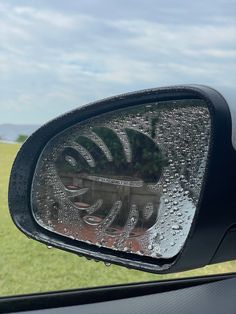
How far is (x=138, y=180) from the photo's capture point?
2.85 feet

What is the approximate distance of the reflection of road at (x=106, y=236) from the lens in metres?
0.90

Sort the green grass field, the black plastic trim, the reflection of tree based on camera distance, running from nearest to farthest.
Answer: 1. the reflection of tree
2. the black plastic trim
3. the green grass field

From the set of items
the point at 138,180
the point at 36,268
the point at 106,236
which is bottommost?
the point at 36,268

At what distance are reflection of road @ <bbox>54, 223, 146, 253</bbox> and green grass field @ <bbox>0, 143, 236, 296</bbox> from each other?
3.46ft

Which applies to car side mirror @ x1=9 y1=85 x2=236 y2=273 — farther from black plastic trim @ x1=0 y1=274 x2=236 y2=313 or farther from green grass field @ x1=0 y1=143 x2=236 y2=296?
green grass field @ x1=0 y1=143 x2=236 y2=296

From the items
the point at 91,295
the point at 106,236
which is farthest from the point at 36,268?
the point at 106,236

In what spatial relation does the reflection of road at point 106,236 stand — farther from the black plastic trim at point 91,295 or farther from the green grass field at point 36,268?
the green grass field at point 36,268

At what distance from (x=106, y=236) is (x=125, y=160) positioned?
0.43ft

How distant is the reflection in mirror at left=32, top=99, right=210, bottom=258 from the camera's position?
2.72ft

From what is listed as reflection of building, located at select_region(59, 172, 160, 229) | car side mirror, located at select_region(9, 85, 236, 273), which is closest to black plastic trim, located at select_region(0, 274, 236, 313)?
car side mirror, located at select_region(9, 85, 236, 273)

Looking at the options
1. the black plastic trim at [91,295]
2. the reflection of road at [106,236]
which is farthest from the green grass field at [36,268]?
the reflection of road at [106,236]

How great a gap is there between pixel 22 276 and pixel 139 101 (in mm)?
1856

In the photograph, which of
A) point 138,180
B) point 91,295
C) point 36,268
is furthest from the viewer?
point 36,268

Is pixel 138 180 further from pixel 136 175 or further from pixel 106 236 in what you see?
pixel 106 236
